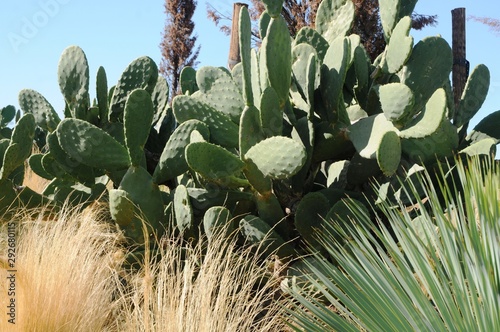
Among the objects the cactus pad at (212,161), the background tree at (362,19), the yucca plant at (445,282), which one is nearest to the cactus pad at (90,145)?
the cactus pad at (212,161)

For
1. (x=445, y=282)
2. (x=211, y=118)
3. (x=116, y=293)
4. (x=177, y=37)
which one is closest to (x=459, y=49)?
(x=211, y=118)

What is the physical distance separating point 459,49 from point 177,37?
1127 centimetres

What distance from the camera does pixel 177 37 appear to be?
16.1 meters

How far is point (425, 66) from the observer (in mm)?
2863

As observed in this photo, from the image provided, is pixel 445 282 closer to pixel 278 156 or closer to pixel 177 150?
pixel 278 156

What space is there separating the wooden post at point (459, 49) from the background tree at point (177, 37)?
1080 centimetres

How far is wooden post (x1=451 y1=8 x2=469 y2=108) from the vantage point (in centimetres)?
547

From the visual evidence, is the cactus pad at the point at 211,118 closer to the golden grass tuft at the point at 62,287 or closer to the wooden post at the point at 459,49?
the golden grass tuft at the point at 62,287

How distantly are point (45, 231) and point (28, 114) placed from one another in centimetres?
73

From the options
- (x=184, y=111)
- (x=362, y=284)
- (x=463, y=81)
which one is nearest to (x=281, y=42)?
(x=184, y=111)

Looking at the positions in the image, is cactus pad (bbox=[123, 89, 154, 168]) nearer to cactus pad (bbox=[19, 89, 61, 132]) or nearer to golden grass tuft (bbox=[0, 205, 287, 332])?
golden grass tuft (bbox=[0, 205, 287, 332])

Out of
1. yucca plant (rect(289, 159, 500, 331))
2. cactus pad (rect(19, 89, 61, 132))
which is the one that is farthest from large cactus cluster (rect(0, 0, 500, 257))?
yucca plant (rect(289, 159, 500, 331))

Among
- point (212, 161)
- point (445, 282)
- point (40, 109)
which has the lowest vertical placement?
point (445, 282)

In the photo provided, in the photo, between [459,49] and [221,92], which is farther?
[459,49]
